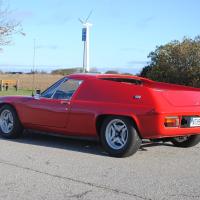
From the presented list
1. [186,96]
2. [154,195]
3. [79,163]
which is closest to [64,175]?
[79,163]

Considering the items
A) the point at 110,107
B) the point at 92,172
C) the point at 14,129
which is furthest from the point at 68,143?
the point at 92,172

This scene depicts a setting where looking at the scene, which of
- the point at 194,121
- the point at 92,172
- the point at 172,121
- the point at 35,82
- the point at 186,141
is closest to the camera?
the point at 92,172

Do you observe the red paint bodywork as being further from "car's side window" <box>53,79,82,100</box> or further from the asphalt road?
the asphalt road

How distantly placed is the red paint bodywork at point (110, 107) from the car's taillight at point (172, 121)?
0.06 meters

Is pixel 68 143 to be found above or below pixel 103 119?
below

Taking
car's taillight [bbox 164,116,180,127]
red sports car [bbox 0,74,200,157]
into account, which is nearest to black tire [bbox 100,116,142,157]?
red sports car [bbox 0,74,200,157]

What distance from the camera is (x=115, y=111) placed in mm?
8367

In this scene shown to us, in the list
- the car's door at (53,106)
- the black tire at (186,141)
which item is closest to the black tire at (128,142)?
the car's door at (53,106)

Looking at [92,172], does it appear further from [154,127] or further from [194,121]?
[194,121]

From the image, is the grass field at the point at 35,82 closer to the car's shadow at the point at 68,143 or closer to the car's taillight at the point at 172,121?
the car's shadow at the point at 68,143

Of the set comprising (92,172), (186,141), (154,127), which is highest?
(154,127)

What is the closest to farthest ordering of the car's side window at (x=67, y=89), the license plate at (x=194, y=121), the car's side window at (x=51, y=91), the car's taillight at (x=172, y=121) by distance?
the car's taillight at (x=172, y=121), the license plate at (x=194, y=121), the car's side window at (x=67, y=89), the car's side window at (x=51, y=91)

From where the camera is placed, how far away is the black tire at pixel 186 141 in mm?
9477

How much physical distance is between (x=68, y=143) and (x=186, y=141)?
218 centimetres
